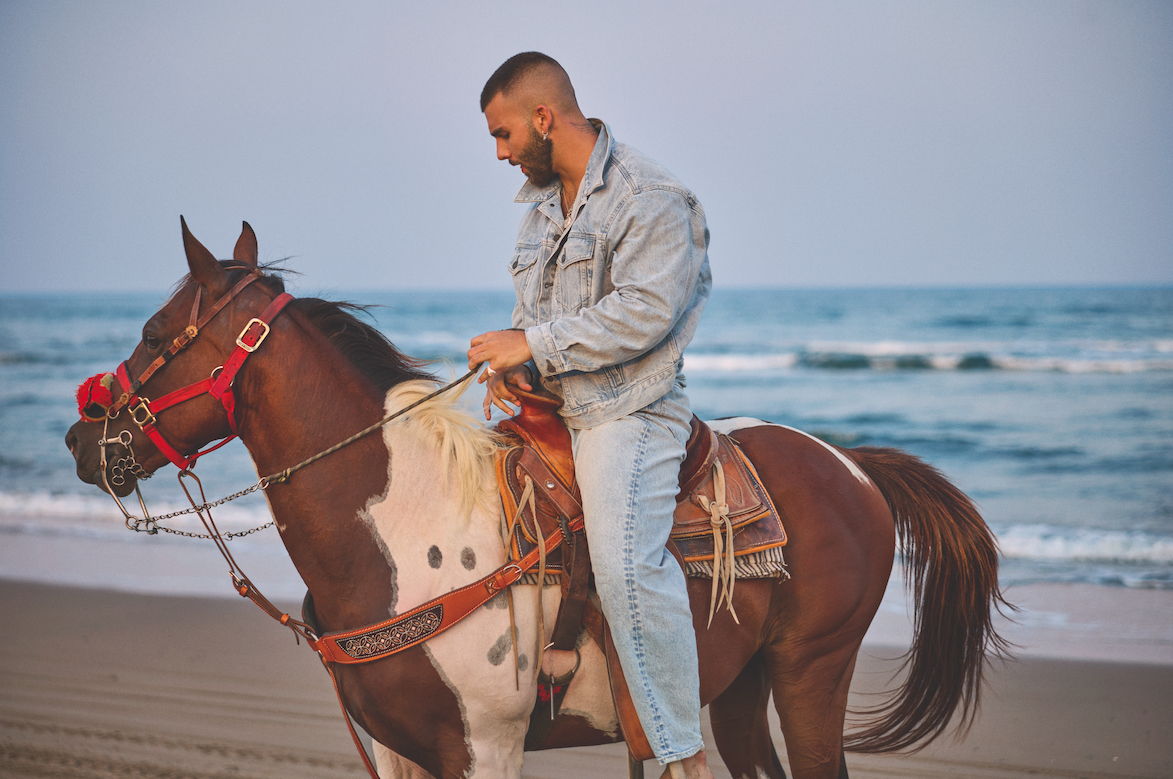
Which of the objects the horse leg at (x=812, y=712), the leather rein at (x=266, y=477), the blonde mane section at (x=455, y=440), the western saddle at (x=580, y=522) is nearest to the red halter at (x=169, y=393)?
the leather rein at (x=266, y=477)

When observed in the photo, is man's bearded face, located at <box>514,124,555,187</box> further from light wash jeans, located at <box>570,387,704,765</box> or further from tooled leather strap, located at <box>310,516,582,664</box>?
tooled leather strap, located at <box>310,516,582,664</box>

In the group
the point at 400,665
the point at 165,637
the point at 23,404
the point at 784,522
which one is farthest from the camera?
the point at 23,404

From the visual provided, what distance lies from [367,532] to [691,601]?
2.70 ft

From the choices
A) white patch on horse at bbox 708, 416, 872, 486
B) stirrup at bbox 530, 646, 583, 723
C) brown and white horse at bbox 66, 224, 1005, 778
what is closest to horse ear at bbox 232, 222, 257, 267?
brown and white horse at bbox 66, 224, 1005, 778

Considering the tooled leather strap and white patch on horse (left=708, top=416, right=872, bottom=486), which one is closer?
the tooled leather strap

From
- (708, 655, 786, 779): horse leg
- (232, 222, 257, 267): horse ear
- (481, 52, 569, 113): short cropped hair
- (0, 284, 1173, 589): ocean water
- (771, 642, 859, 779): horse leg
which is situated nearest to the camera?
(481, 52, 569, 113): short cropped hair

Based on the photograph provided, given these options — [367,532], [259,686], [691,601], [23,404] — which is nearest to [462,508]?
[367,532]

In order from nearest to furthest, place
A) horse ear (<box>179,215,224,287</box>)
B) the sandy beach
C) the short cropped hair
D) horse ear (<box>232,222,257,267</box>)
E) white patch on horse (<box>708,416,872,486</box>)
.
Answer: horse ear (<box>179,215,224,287</box>), the short cropped hair, horse ear (<box>232,222,257,267</box>), white patch on horse (<box>708,416,872,486</box>), the sandy beach

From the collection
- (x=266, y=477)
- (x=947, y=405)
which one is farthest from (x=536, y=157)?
(x=947, y=405)

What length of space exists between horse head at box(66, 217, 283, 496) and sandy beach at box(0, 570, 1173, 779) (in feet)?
7.20

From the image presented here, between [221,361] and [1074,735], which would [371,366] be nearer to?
[221,361]

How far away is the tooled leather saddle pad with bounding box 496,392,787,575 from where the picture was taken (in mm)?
2168

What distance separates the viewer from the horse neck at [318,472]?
6.91 ft

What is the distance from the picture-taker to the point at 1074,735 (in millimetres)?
4043
